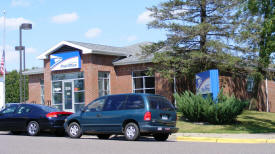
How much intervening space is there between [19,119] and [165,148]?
314 inches

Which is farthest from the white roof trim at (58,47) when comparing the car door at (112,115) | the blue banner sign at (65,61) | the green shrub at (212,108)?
the car door at (112,115)

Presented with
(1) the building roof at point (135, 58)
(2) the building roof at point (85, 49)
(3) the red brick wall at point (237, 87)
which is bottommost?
(3) the red brick wall at point (237, 87)

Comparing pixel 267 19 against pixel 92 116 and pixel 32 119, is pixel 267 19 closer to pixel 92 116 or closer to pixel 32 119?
pixel 92 116

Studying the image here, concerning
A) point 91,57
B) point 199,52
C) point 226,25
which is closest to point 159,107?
point 199,52

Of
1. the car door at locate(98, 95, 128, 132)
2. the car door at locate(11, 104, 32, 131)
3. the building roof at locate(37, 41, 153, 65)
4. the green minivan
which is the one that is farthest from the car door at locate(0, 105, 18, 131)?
the building roof at locate(37, 41, 153, 65)

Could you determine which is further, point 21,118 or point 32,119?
point 21,118

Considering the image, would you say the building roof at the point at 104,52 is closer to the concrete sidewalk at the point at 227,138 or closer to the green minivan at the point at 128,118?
the concrete sidewalk at the point at 227,138

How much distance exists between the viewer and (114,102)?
1424 cm

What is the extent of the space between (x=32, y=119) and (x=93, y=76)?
11199 millimetres

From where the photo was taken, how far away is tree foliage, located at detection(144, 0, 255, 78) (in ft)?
73.8

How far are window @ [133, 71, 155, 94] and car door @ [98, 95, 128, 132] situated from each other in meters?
13.3

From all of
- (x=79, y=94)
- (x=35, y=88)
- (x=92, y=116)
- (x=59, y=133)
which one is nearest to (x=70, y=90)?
(x=79, y=94)

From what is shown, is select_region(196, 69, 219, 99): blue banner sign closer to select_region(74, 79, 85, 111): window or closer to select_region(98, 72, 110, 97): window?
select_region(98, 72, 110, 97): window

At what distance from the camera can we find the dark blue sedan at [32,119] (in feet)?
52.4
